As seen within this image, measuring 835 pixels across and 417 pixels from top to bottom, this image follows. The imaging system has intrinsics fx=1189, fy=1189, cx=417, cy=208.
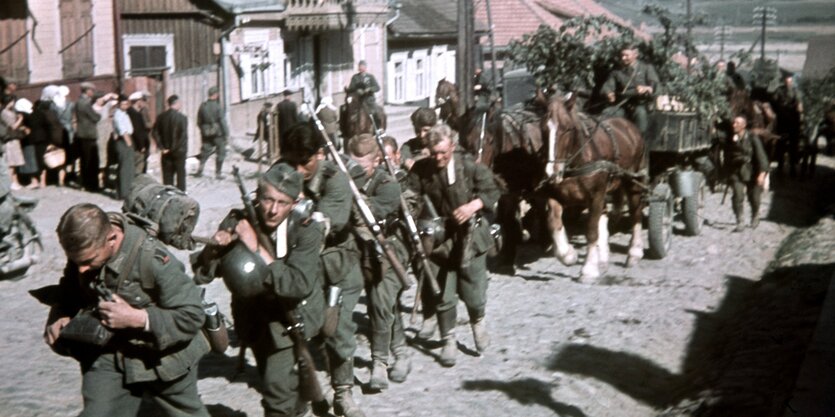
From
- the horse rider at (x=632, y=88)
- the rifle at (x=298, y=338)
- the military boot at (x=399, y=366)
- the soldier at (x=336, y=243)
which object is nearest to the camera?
the rifle at (x=298, y=338)

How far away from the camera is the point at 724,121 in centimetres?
1838

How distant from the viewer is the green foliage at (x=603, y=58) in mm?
16516

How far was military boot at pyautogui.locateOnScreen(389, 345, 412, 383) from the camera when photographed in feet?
30.0

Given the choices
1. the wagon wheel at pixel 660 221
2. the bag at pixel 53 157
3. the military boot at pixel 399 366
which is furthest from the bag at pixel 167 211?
the bag at pixel 53 157

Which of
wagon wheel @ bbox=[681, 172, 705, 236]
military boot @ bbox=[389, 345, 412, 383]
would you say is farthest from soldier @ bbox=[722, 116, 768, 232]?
military boot @ bbox=[389, 345, 412, 383]

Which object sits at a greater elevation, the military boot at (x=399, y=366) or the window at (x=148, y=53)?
the window at (x=148, y=53)

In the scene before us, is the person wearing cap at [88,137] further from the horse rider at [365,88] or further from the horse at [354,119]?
the horse rider at [365,88]

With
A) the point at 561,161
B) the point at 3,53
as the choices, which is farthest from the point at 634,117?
the point at 3,53

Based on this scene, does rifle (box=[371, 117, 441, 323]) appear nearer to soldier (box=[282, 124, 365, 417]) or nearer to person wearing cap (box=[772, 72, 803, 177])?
soldier (box=[282, 124, 365, 417])

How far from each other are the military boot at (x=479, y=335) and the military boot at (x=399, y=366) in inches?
33.1

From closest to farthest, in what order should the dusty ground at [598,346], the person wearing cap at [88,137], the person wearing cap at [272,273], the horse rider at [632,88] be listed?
the person wearing cap at [272,273], the dusty ground at [598,346], the horse rider at [632,88], the person wearing cap at [88,137]

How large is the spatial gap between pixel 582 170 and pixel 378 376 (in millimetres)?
5583

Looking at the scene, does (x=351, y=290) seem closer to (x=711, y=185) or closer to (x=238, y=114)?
(x=711, y=185)

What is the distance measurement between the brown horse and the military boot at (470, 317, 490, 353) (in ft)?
11.9
